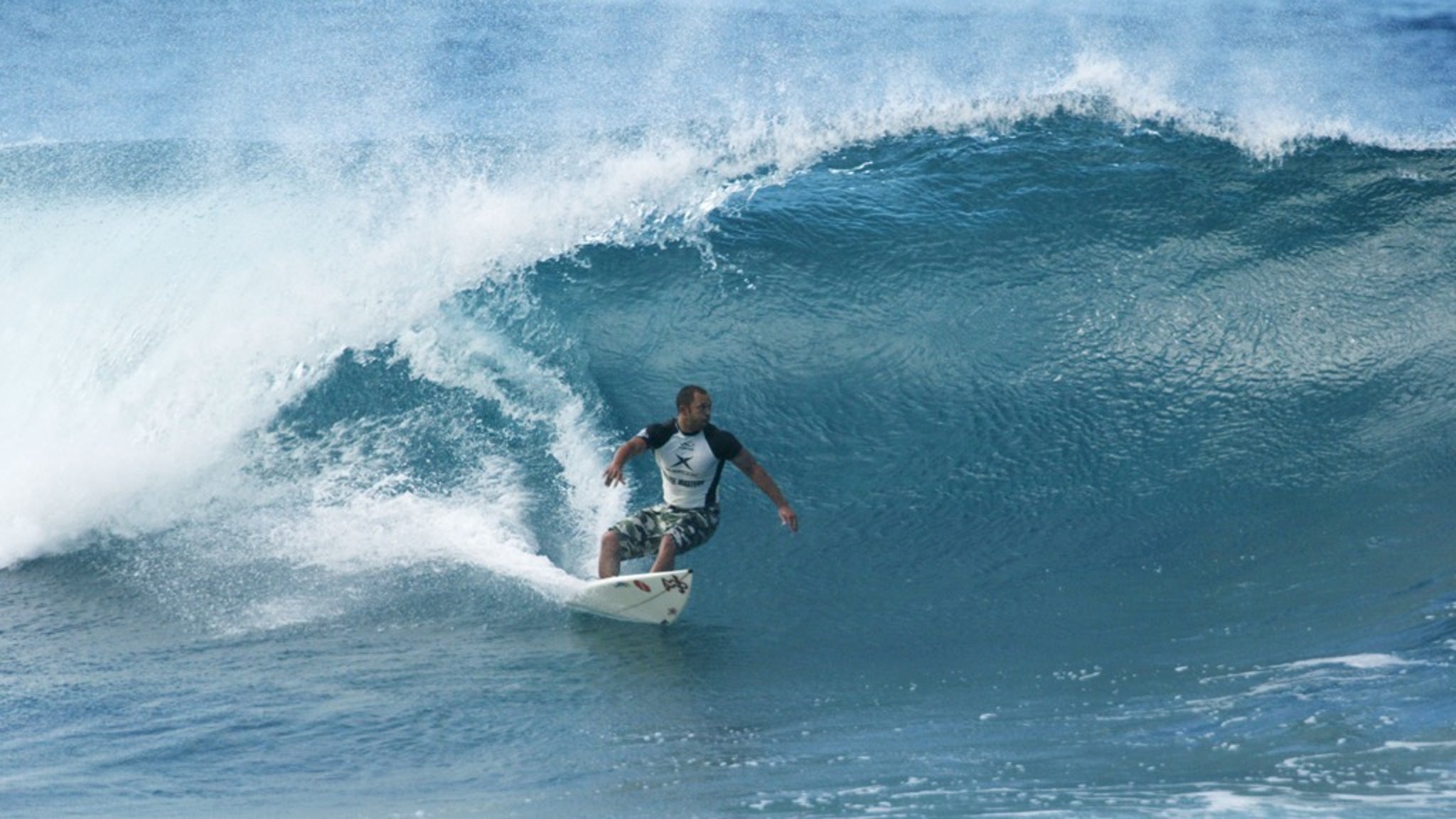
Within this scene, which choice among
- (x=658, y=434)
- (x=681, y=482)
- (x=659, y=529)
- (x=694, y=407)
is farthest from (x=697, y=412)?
(x=659, y=529)

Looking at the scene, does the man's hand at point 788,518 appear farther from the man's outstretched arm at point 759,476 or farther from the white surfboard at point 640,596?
the white surfboard at point 640,596

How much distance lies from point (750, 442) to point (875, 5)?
19565 mm

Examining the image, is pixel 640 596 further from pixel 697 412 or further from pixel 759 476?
pixel 697 412

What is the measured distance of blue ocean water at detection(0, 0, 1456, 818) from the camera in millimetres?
6176

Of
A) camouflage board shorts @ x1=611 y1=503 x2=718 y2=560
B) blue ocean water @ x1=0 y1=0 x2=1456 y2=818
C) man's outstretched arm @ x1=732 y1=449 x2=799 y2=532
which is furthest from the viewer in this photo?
camouflage board shorts @ x1=611 y1=503 x2=718 y2=560

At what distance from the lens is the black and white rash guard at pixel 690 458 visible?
8148 mm

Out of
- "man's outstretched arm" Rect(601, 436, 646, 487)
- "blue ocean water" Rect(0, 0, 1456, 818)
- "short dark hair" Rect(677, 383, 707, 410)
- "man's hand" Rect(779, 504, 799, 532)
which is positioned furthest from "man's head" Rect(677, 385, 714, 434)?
"blue ocean water" Rect(0, 0, 1456, 818)

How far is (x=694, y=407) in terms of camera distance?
26.3ft

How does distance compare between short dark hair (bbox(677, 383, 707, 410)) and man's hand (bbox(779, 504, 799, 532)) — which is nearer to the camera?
man's hand (bbox(779, 504, 799, 532))

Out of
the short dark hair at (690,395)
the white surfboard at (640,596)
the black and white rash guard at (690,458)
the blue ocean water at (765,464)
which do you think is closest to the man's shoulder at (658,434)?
the black and white rash guard at (690,458)

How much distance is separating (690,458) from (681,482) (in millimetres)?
171

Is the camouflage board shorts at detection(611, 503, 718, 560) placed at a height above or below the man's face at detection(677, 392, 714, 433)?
below

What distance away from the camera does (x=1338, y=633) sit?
726 cm

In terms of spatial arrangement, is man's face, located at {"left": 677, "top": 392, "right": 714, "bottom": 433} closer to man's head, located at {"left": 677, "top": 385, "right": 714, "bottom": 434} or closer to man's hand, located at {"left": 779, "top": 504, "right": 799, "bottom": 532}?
man's head, located at {"left": 677, "top": 385, "right": 714, "bottom": 434}
